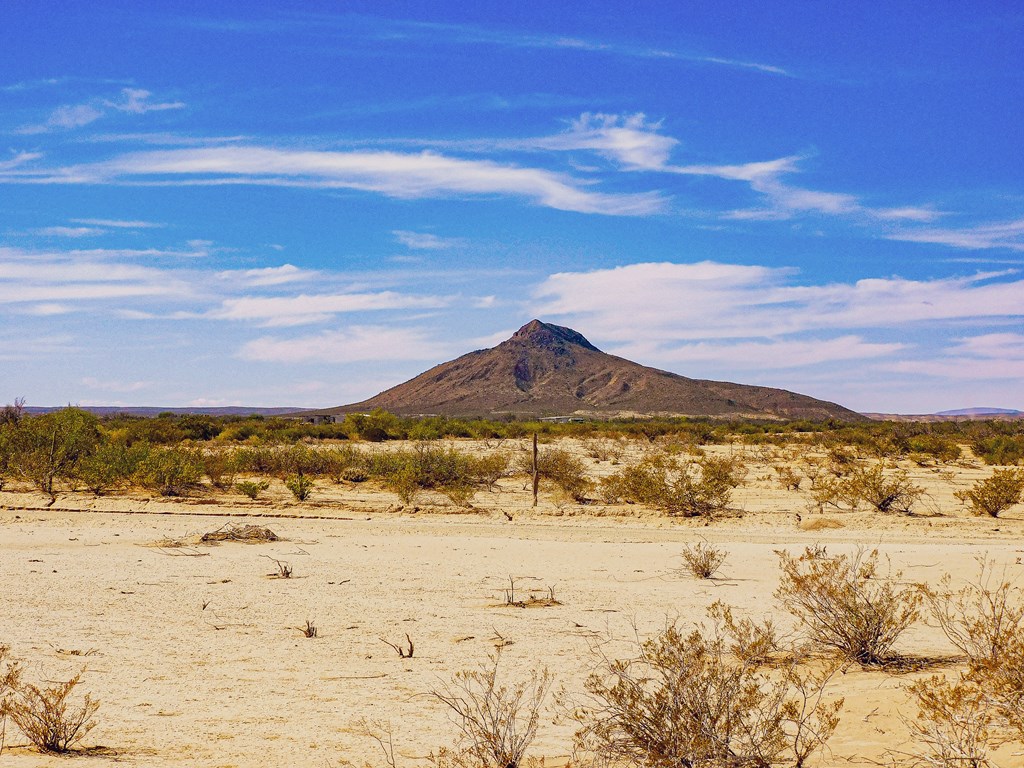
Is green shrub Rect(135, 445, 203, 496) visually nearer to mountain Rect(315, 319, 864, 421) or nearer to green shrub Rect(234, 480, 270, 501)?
green shrub Rect(234, 480, 270, 501)

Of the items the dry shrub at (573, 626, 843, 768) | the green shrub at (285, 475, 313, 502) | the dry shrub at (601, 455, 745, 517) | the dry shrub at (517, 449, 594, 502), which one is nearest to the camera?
the dry shrub at (573, 626, 843, 768)

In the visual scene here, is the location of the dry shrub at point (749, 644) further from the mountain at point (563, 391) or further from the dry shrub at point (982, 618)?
the mountain at point (563, 391)

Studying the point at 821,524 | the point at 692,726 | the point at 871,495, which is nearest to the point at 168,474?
the point at 821,524

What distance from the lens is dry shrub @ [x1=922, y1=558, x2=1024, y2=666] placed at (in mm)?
7176

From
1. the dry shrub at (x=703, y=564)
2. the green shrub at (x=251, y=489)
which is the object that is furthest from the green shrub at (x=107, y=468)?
the dry shrub at (x=703, y=564)

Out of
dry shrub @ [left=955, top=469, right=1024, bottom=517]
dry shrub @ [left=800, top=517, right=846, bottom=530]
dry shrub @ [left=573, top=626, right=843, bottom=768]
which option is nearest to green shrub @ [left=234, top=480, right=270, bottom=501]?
dry shrub @ [left=800, top=517, right=846, bottom=530]

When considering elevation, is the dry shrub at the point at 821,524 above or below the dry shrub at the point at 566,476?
below

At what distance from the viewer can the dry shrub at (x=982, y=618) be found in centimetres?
718

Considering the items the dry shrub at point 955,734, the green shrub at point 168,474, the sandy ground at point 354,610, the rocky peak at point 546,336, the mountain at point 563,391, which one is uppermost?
the rocky peak at point 546,336

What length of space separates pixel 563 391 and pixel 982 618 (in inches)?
5456

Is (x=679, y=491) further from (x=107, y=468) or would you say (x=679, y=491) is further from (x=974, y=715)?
(x=974, y=715)

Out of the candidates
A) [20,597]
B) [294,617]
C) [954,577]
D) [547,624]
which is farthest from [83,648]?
[954,577]

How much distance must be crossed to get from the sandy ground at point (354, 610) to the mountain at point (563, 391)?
94643 mm

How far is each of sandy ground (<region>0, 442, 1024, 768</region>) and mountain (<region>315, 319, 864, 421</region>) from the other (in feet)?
311
